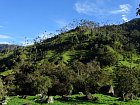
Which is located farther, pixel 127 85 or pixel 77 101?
pixel 127 85

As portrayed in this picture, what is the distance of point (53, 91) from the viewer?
4688 inches

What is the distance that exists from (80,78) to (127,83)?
107ft

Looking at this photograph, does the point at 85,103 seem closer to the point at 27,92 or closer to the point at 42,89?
the point at 42,89

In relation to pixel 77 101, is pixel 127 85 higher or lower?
higher

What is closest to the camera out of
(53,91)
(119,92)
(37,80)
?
(119,92)

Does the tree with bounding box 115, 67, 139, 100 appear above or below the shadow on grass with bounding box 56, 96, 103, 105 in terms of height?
above

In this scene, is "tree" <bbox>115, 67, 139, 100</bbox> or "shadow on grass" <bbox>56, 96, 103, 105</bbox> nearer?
"shadow on grass" <bbox>56, 96, 103, 105</bbox>

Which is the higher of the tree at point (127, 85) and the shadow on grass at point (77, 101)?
the tree at point (127, 85)

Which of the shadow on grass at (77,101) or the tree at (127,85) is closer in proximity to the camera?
the shadow on grass at (77,101)

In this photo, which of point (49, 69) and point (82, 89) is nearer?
point (82, 89)

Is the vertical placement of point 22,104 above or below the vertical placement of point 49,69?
below

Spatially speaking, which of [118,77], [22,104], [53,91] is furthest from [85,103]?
[53,91]

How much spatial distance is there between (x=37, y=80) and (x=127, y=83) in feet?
104

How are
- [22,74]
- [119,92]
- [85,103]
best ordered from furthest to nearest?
[22,74]
[119,92]
[85,103]
